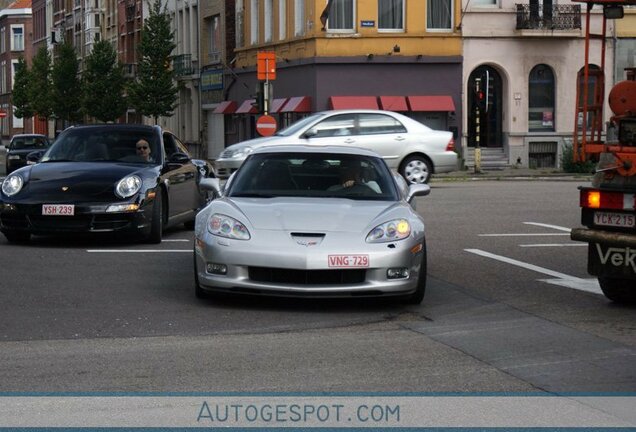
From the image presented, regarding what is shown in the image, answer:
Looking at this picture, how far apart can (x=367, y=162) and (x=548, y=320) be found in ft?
8.85

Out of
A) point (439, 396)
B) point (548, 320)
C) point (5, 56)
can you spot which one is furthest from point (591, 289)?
point (5, 56)

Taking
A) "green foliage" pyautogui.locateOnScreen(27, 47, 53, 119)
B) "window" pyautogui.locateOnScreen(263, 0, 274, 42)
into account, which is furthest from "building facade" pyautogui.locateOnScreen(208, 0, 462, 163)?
"green foliage" pyautogui.locateOnScreen(27, 47, 53, 119)

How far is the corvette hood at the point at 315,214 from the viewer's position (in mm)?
10898

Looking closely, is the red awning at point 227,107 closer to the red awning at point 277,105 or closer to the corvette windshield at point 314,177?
the red awning at point 277,105

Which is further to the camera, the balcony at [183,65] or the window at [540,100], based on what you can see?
the balcony at [183,65]

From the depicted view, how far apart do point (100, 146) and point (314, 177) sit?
5506mm

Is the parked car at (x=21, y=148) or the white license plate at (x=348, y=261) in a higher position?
the white license plate at (x=348, y=261)

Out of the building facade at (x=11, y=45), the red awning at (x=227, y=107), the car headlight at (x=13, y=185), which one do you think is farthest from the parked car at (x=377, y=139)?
the building facade at (x=11, y=45)

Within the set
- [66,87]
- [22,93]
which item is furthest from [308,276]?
[22,93]

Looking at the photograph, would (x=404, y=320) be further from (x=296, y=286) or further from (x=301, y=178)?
(x=301, y=178)

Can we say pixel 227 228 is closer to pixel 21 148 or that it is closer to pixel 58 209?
pixel 58 209

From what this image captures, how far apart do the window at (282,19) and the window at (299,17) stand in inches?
60.2

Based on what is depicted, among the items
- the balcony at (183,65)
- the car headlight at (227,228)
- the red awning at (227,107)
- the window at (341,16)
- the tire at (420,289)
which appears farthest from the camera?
the balcony at (183,65)

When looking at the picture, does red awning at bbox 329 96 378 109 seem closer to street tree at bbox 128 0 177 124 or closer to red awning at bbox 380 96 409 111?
red awning at bbox 380 96 409 111
